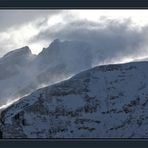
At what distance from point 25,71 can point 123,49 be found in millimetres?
995

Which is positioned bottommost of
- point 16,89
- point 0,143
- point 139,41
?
point 0,143

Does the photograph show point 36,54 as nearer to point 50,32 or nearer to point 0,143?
point 50,32

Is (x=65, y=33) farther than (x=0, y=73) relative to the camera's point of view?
Yes

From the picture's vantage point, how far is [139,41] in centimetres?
343

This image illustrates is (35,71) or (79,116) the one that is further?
(79,116)

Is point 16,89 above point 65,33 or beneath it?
beneath

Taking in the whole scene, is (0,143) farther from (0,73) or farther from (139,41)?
(139,41)

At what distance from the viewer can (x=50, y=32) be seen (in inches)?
144

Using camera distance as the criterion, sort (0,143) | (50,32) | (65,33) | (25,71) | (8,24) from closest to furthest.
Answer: (0,143) → (8,24) → (50,32) → (65,33) → (25,71)

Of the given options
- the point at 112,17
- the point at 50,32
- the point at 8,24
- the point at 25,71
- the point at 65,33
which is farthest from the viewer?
the point at 25,71

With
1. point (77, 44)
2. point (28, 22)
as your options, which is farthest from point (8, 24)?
point (77, 44)

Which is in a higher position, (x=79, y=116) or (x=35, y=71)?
(x=35, y=71)

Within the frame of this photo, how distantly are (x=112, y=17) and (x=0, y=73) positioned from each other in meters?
0.93

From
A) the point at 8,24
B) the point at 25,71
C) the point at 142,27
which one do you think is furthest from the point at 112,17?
the point at 25,71
